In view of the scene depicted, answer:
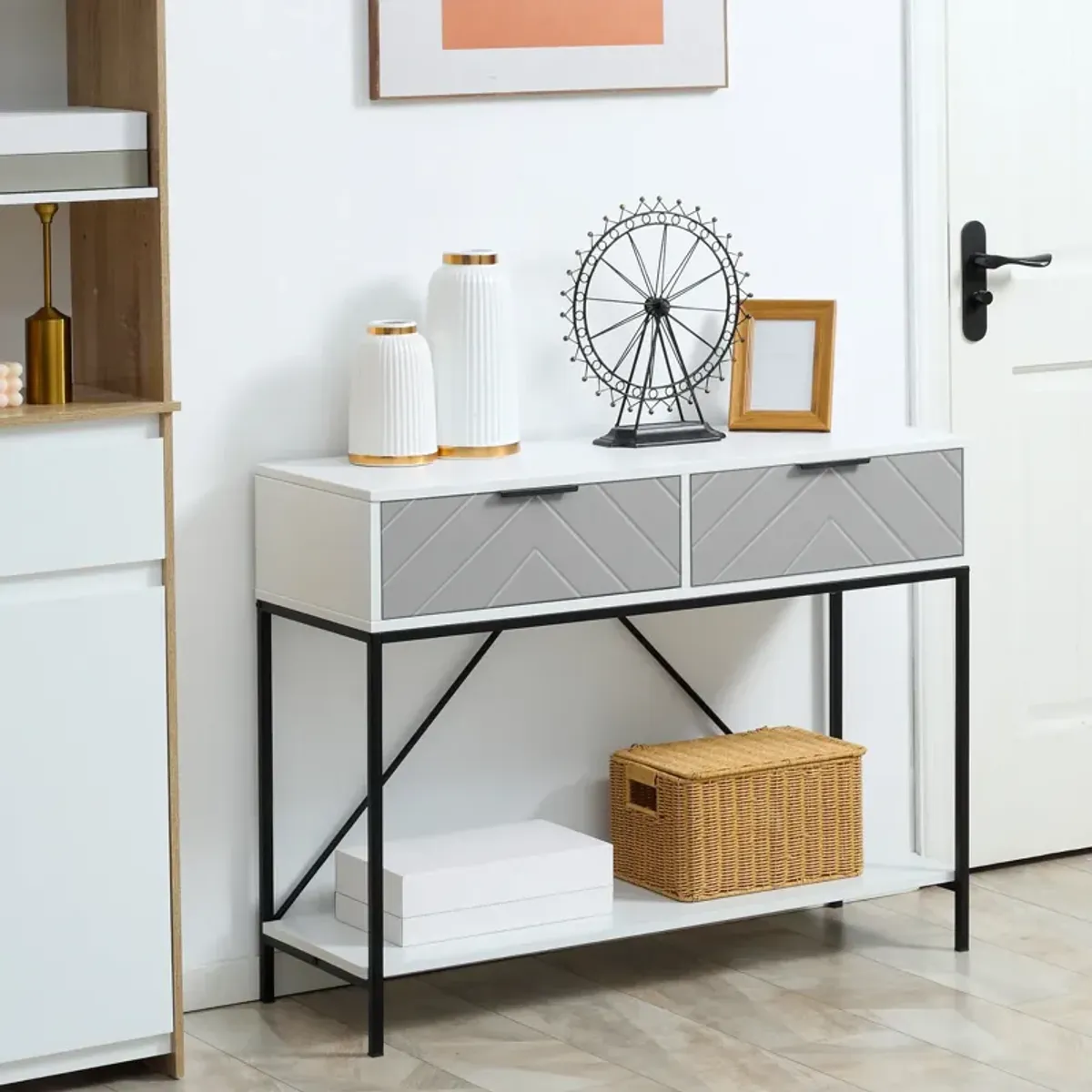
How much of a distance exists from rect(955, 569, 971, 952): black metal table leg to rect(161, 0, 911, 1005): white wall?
13.7 inches

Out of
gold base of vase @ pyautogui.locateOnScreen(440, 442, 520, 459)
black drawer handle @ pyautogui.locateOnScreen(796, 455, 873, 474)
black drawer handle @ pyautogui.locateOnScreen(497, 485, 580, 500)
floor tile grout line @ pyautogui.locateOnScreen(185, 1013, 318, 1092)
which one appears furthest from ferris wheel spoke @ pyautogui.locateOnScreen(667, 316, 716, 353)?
floor tile grout line @ pyautogui.locateOnScreen(185, 1013, 318, 1092)

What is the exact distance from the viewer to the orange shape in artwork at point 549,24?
132 inches

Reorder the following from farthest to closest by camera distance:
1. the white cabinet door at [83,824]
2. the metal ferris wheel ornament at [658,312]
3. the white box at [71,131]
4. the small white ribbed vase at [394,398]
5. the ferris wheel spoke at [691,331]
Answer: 1. the ferris wheel spoke at [691,331]
2. the metal ferris wheel ornament at [658,312]
3. the small white ribbed vase at [394,398]
4. the white cabinet door at [83,824]
5. the white box at [71,131]

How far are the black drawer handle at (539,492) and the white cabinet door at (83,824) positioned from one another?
1.68ft

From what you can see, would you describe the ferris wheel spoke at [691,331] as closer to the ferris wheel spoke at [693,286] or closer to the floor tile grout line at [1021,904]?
the ferris wheel spoke at [693,286]

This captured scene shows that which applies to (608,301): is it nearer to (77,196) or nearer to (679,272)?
(679,272)

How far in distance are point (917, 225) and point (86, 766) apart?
5.88 feet

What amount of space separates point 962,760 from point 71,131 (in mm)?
1765

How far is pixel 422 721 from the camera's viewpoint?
3.50 metres

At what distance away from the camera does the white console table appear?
3.05 metres

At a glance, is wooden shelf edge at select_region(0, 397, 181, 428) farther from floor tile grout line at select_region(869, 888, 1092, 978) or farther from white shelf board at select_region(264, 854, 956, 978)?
floor tile grout line at select_region(869, 888, 1092, 978)

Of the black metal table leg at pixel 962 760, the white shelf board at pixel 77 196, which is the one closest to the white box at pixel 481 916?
the black metal table leg at pixel 962 760

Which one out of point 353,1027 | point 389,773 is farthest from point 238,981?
point 389,773

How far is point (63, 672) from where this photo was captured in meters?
2.92
